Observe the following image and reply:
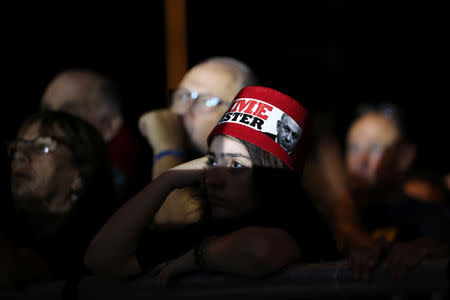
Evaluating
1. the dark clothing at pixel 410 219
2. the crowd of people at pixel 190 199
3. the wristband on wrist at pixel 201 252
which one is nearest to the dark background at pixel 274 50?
the crowd of people at pixel 190 199

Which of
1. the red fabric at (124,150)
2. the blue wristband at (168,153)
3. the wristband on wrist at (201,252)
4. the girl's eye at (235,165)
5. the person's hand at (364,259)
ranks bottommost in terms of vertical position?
the red fabric at (124,150)

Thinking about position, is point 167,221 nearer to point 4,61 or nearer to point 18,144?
point 18,144

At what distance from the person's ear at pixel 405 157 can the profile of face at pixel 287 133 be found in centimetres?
175

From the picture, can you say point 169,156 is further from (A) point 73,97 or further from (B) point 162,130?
(A) point 73,97

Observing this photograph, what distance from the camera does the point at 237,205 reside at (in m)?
1.20

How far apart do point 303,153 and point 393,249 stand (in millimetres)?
318

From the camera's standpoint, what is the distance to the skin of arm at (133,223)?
4.03 feet

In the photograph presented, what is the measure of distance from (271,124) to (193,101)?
443 mm

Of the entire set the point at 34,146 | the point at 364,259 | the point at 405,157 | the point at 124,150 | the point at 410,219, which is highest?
the point at 34,146

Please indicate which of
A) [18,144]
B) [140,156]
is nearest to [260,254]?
[18,144]

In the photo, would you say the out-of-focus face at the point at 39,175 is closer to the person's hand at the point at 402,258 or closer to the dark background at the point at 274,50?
the dark background at the point at 274,50

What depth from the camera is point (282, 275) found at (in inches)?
43.5

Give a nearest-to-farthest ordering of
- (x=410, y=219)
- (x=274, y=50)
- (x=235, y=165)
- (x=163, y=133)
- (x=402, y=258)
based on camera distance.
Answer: (x=402, y=258) → (x=235, y=165) → (x=163, y=133) → (x=410, y=219) → (x=274, y=50)

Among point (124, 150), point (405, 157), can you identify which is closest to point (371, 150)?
point (405, 157)
